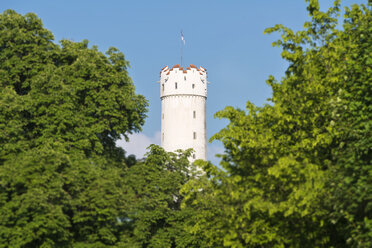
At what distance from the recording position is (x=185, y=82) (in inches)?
3177

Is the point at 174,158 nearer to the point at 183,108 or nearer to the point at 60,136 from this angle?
the point at 60,136

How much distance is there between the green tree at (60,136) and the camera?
3079 centimetres

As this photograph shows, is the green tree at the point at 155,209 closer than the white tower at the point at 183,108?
Yes

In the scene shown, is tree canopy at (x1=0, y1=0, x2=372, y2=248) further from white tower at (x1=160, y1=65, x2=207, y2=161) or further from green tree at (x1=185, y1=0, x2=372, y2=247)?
white tower at (x1=160, y1=65, x2=207, y2=161)

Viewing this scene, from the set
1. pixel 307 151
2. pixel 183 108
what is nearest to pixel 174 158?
pixel 307 151

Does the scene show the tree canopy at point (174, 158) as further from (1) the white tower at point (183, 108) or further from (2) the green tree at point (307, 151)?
(1) the white tower at point (183, 108)

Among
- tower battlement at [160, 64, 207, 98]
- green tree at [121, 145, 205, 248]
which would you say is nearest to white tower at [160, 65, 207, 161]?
tower battlement at [160, 64, 207, 98]

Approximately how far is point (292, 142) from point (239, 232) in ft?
14.6

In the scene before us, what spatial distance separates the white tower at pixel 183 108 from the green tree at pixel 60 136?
34785 millimetres

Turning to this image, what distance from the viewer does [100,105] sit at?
130ft

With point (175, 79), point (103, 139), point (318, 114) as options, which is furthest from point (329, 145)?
point (175, 79)

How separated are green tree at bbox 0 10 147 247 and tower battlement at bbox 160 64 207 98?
3676 cm

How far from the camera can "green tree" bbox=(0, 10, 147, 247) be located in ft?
101

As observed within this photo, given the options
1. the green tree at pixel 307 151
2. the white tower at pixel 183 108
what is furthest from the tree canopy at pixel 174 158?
the white tower at pixel 183 108
